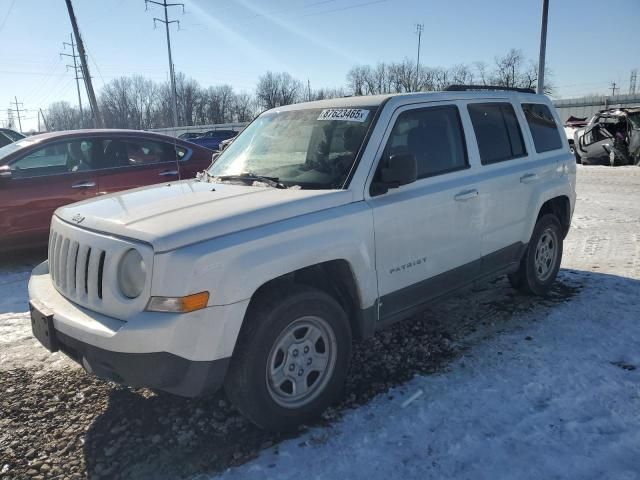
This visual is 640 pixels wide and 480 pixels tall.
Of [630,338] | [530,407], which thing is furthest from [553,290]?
[530,407]

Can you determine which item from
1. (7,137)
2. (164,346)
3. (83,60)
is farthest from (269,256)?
(83,60)

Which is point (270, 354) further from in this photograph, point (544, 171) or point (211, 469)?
point (544, 171)

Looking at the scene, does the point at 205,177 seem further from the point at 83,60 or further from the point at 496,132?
the point at 83,60

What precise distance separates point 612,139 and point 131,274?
1838cm

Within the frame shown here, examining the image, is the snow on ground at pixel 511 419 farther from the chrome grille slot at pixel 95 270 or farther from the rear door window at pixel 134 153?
the rear door window at pixel 134 153

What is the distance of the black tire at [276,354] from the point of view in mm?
2740

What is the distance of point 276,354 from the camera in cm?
293

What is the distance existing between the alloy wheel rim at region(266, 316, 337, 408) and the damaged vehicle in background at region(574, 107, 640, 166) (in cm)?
1722

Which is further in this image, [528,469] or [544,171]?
[544,171]

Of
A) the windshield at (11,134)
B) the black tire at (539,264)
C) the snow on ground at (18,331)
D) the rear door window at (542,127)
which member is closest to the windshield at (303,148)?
the snow on ground at (18,331)

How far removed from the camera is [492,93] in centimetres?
465

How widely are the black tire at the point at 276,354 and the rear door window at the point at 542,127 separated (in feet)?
9.84

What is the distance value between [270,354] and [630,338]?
2971 mm

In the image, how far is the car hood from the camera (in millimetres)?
2637
